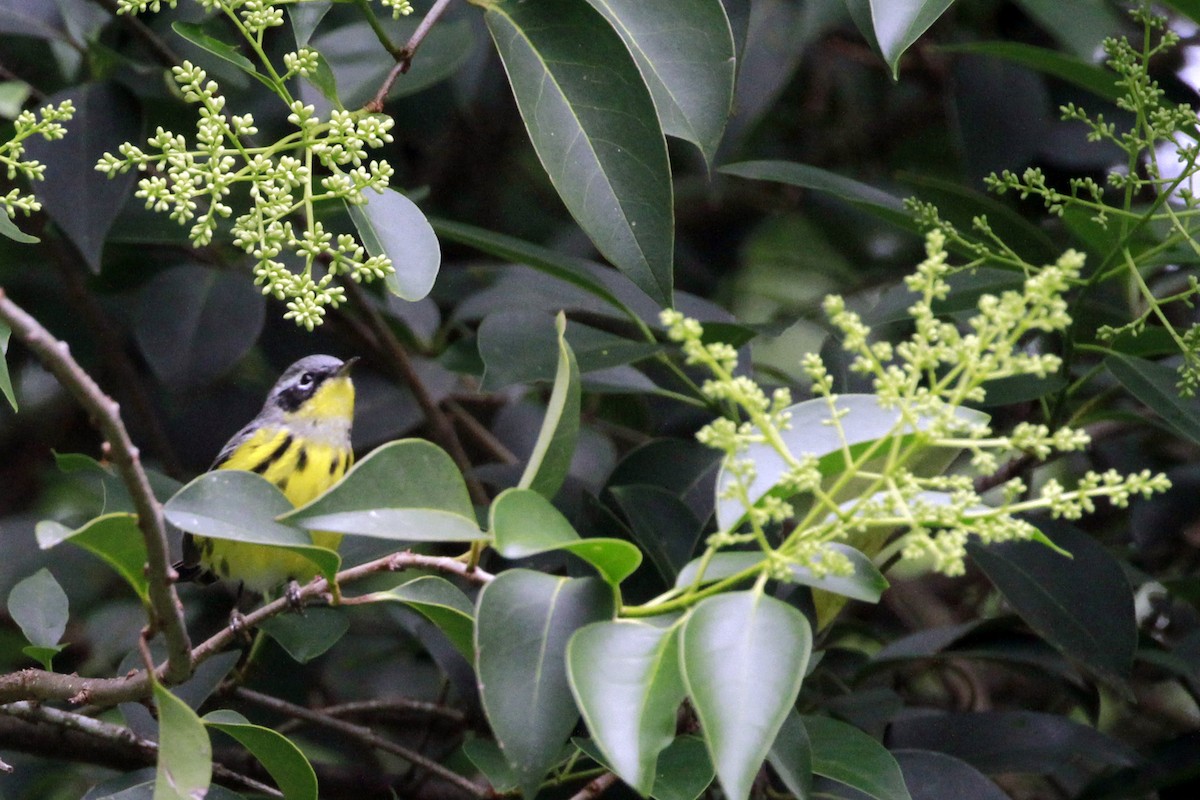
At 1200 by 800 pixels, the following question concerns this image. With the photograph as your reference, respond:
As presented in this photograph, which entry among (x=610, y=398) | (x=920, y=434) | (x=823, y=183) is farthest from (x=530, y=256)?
(x=920, y=434)

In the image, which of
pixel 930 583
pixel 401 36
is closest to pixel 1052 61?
pixel 401 36

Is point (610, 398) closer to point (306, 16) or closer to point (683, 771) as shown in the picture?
point (306, 16)

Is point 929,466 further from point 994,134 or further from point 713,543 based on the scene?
point 994,134

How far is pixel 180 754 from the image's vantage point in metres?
1.59

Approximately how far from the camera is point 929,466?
7.86 ft

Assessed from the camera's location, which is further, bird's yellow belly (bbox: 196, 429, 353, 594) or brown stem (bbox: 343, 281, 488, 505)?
bird's yellow belly (bbox: 196, 429, 353, 594)

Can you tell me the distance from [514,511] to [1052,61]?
191 centimetres

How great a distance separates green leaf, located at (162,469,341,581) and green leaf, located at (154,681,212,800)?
8.8 inches

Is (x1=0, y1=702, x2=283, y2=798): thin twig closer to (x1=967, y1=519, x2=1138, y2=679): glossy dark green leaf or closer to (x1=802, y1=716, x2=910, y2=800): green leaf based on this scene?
(x1=802, y1=716, x2=910, y2=800): green leaf

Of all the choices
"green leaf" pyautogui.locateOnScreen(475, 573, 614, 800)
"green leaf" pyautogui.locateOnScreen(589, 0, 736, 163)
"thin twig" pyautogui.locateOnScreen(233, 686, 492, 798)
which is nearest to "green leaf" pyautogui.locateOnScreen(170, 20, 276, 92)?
"green leaf" pyautogui.locateOnScreen(589, 0, 736, 163)

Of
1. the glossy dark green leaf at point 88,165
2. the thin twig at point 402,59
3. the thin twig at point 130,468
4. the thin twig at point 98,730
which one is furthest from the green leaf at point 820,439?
the glossy dark green leaf at point 88,165

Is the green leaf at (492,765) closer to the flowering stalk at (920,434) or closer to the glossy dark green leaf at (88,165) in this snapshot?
the flowering stalk at (920,434)

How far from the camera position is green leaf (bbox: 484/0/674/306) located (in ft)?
6.53

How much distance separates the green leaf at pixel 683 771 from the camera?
1.84 meters
